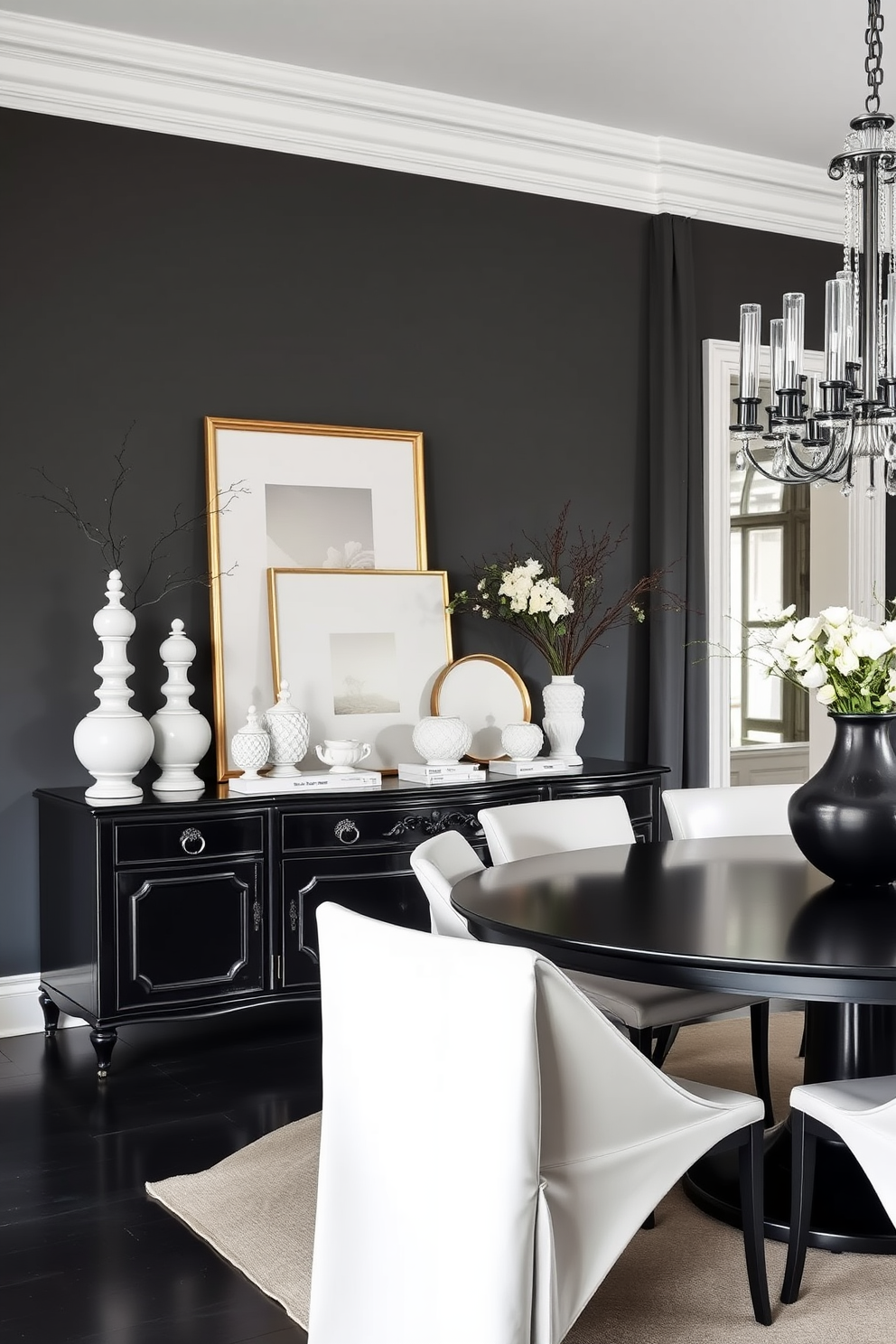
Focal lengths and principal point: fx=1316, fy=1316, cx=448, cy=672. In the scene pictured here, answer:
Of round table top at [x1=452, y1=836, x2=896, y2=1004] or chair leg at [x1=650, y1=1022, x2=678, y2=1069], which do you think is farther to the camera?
chair leg at [x1=650, y1=1022, x2=678, y2=1069]

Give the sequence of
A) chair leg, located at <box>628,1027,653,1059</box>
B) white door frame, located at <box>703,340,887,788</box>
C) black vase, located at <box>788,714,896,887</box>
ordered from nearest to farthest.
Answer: black vase, located at <box>788,714,896,887</box> → chair leg, located at <box>628,1027,653,1059</box> → white door frame, located at <box>703,340,887,788</box>

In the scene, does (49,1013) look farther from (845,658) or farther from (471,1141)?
(845,658)

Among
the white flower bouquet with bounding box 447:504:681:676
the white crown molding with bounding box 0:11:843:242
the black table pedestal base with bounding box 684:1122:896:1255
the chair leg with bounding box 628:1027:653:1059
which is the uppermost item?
the white crown molding with bounding box 0:11:843:242

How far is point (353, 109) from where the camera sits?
4773mm

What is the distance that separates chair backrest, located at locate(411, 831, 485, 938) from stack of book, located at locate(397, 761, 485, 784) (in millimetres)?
1275

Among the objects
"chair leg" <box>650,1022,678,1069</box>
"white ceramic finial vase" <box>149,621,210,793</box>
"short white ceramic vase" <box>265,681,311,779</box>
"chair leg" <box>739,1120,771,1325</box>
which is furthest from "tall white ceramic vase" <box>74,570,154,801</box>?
"chair leg" <box>739,1120,771,1325</box>

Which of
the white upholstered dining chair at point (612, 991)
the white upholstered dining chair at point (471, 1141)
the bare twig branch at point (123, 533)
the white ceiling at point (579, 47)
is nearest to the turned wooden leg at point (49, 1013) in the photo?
the bare twig branch at point (123, 533)

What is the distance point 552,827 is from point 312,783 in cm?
100

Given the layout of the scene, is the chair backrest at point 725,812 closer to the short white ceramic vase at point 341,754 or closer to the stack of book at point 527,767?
A: the stack of book at point 527,767

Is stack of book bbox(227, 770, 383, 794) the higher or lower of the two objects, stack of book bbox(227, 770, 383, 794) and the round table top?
the higher

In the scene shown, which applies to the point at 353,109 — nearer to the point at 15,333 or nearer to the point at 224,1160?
the point at 15,333

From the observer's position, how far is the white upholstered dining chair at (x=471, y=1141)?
1.92m

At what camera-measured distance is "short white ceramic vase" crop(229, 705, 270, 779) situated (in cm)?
422

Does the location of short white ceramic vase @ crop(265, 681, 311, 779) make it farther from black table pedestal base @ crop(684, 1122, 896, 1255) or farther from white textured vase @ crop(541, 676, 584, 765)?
black table pedestal base @ crop(684, 1122, 896, 1255)
